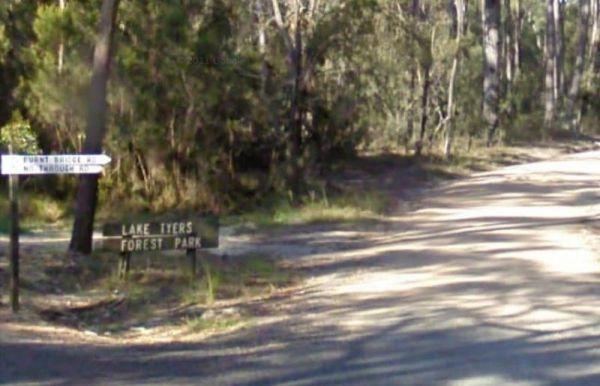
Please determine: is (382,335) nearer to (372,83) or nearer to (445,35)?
(372,83)

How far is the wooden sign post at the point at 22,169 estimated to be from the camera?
13719 millimetres

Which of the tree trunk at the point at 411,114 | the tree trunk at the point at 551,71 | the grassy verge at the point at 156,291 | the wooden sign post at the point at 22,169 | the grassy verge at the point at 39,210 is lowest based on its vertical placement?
the grassy verge at the point at 156,291

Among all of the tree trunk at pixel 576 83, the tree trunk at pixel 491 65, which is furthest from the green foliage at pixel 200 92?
the tree trunk at pixel 576 83

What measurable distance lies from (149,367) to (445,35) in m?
29.6

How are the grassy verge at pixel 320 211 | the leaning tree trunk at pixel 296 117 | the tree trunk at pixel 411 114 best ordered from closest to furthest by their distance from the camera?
the grassy verge at pixel 320 211 → the leaning tree trunk at pixel 296 117 → the tree trunk at pixel 411 114

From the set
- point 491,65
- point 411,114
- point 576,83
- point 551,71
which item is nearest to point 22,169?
point 411,114

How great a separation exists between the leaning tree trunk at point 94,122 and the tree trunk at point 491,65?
28225mm

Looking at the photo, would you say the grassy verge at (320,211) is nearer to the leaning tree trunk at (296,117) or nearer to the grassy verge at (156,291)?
the leaning tree trunk at (296,117)

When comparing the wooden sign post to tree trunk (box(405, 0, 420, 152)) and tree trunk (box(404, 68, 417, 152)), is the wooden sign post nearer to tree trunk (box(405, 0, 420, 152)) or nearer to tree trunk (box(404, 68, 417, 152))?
tree trunk (box(405, 0, 420, 152))

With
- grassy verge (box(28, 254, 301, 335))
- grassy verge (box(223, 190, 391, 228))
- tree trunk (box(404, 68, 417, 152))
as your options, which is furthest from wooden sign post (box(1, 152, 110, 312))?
tree trunk (box(404, 68, 417, 152))

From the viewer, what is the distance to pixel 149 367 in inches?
440

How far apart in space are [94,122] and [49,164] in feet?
14.5

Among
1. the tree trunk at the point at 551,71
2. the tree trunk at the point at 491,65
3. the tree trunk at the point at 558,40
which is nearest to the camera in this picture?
the tree trunk at the point at 491,65

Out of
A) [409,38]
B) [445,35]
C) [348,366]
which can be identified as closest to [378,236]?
[348,366]
